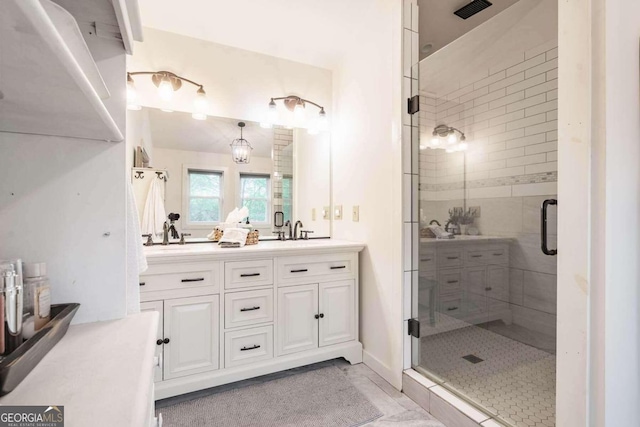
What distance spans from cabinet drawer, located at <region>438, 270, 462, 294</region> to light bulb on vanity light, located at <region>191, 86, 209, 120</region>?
205cm

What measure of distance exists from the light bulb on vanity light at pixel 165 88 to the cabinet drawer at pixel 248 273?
1271mm

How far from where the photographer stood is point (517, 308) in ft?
6.26

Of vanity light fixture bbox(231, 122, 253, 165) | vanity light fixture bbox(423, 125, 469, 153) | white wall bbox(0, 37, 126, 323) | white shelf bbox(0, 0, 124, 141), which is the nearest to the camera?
white shelf bbox(0, 0, 124, 141)

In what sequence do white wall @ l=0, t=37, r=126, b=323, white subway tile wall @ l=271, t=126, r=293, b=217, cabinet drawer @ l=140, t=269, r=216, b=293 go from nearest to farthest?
white wall @ l=0, t=37, r=126, b=323 → cabinet drawer @ l=140, t=269, r=216, b=293 → white subway tile wall @ l=271, t=126, r=293, b=217

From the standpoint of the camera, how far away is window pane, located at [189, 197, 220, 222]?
7.27ft

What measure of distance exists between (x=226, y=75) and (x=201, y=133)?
1.62ft

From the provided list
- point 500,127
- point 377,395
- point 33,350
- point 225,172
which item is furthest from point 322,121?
point 33,350

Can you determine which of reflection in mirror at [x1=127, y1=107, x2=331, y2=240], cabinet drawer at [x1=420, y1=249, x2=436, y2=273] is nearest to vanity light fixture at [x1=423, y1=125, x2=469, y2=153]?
cabinet drawer at [x1=420, y1=249, x2=436, y2=273]

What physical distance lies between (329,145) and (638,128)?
194 cm

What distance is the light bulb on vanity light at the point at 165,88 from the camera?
2.05 meters

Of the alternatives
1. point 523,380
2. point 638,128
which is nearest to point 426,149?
point 638,128

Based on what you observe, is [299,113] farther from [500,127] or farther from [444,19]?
[500,127]

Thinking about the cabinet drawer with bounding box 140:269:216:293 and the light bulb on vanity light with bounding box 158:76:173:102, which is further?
the light bulb on vanity light with bounding box 158:76:173:102

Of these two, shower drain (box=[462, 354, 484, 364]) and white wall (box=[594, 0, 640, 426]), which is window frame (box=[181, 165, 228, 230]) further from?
white wall (box=[594, 0, 640, 426])
